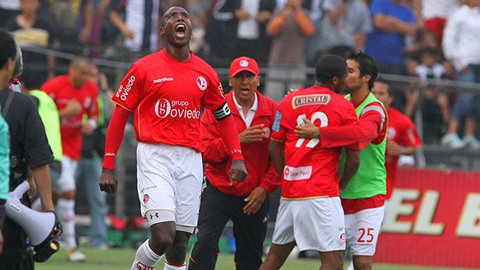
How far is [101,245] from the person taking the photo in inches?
699

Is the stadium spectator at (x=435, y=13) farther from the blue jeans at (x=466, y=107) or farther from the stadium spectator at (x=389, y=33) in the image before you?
the blue jeans at (x=466, y=107)

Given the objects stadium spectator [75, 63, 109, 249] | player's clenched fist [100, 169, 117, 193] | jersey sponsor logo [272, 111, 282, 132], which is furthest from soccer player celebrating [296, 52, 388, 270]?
stadium spectator [75, 63, 109, 249]

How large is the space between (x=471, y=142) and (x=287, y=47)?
3334 millimetres

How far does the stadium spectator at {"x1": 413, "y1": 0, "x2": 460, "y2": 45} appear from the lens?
67.4 ft

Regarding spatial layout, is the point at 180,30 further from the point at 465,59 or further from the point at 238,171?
the point at 465,59

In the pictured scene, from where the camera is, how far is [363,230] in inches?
432

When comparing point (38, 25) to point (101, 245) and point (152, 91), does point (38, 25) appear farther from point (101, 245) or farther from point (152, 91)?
point (152, 91)

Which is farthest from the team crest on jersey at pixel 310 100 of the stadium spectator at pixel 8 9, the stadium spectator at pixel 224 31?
the stadium spectator at pixel 8 9

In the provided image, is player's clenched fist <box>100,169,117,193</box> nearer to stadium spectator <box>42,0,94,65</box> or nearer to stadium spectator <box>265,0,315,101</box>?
stadium spectator <box>265,0,315,101</box>

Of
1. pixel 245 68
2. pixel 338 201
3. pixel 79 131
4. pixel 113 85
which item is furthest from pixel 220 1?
pixel 338 201

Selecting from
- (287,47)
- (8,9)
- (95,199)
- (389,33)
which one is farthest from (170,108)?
(389,33)

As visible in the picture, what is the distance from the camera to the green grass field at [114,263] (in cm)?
1481

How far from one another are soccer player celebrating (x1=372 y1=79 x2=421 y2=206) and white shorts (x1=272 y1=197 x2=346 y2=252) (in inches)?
107

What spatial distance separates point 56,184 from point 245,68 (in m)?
4.96
